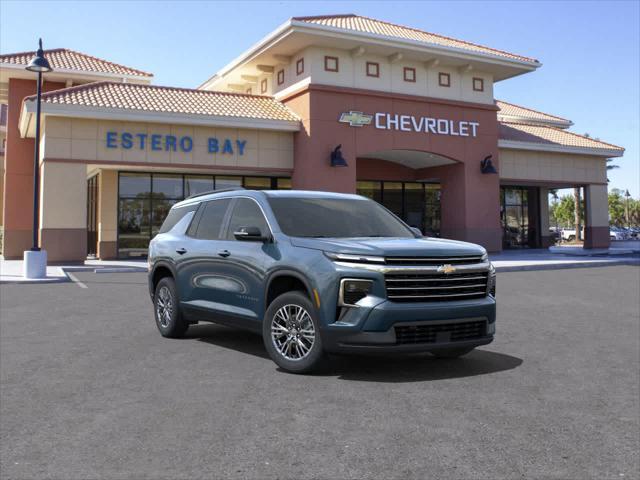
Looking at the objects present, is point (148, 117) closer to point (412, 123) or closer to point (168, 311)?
point (412, 123)

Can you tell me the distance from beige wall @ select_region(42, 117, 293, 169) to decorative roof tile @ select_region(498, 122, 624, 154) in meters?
13.0

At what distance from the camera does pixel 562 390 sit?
5.72 meters

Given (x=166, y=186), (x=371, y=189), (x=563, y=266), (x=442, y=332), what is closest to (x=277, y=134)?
(x=166, y=186)

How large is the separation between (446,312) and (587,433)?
1.67m

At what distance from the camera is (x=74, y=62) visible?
2975 cm

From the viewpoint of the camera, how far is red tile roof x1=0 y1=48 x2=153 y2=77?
28.5 metres

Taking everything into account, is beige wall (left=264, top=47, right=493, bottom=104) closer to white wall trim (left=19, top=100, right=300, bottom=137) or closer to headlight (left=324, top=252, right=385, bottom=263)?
white wall trim (left=19, top=100, right=300, bottom=137)

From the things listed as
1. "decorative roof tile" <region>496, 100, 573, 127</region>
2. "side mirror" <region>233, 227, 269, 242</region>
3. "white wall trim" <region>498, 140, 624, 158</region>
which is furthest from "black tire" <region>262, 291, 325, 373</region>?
"decorative roof tile" <region>496, 100, 573, 127</region>

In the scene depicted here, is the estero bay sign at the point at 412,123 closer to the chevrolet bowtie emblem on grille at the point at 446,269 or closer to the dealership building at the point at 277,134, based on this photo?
the dealership building at the point at 277,134

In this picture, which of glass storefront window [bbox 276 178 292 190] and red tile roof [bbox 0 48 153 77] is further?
glass storefront window [bbox 276 178 292 190]

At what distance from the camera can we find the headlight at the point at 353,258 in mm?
5703

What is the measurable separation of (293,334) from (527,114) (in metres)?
39.0

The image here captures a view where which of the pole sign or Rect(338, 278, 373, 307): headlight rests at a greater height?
the pole sign

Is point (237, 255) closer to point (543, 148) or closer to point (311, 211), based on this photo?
point (311, 211)
